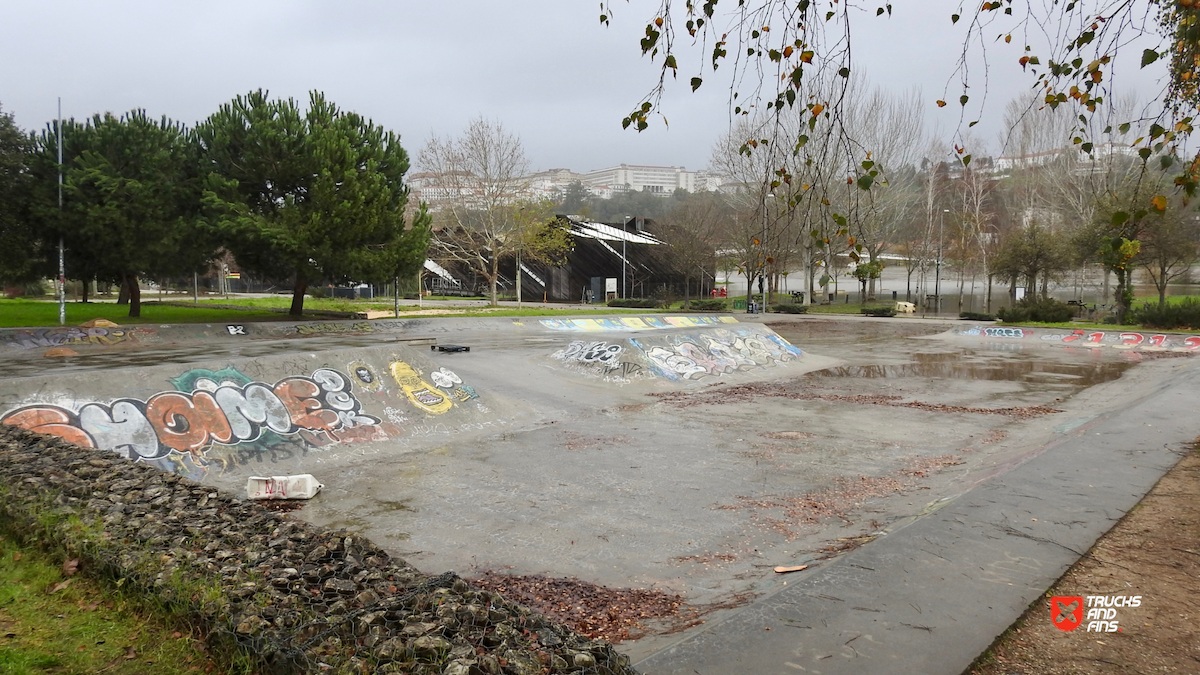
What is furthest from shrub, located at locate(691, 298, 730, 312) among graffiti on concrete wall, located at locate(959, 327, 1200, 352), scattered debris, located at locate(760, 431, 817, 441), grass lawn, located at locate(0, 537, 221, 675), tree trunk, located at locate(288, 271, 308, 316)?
grass lawn, located at locate(0, 537, 221, 675)

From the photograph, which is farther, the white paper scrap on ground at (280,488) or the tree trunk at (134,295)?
the tree trunk at (134,295)

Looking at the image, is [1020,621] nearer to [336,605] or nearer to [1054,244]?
[336,605]

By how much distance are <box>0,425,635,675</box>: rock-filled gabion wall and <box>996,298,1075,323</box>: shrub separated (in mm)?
37072

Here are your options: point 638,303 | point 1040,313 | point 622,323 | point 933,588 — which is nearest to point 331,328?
point 622,323

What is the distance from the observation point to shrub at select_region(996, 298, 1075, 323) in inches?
1298

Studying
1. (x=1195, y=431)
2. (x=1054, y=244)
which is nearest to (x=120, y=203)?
(x=1195, y=431)

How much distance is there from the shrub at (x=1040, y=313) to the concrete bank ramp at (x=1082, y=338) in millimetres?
2541

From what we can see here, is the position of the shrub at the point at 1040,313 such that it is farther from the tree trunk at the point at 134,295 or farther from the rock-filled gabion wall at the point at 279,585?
the tree trunk at the point at 134,295

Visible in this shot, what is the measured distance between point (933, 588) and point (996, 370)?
1839 cm

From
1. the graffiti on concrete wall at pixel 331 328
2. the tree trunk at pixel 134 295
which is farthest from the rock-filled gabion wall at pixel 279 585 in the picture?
the tree trunk at pixel 134 295

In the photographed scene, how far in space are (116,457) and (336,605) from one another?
A: 4.51 metres

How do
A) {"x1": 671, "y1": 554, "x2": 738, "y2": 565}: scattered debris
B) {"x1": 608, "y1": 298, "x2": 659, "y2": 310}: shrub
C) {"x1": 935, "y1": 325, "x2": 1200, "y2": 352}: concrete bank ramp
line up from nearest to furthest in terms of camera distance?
{"x1": 671, "y1": 554, "x2": 738, "y2": 565}: scattered debris < {"x1": 935, "y1": 325, "x2": 1200, "y2": 352}: concrete bank ramp < {"x1": 608, "y1": 298, "x2": 659, "y2": 310}: shrub

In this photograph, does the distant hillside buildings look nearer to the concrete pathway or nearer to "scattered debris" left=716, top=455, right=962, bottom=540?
"scattered debris" left=716, top=455, right=962, bottom=540

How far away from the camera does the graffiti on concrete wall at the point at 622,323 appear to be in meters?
31.5
